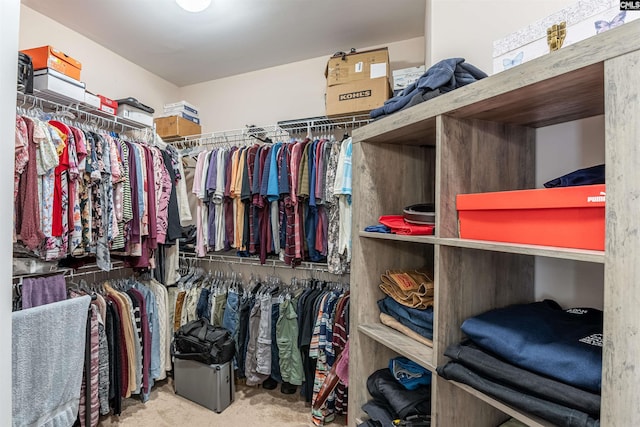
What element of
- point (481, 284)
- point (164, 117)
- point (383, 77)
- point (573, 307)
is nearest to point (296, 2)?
point (383, 77)

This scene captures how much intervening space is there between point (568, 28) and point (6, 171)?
4.61ft

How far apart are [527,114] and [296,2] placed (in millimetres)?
1859

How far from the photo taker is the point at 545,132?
99 centimetres

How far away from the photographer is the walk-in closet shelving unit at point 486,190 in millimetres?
526

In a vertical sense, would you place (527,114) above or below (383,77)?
below

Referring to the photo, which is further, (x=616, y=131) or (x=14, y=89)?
(x=14, y=89)

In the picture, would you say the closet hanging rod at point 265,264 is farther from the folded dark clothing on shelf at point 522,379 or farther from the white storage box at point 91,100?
the folded dark clothing on shelf at point 522,379

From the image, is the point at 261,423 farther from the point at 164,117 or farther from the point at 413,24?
the point at 413,24

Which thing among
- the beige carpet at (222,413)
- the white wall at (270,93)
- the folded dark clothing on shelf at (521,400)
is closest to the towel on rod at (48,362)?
the beige carpet at (222,413)

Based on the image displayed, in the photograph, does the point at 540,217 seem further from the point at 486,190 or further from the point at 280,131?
the point at 280,131

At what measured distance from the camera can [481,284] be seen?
93 cm

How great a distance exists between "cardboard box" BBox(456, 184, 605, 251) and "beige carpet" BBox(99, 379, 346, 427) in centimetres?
192

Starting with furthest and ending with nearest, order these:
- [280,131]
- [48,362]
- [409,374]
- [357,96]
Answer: [280,131] → [357,96] → [48,362] → [409,374]

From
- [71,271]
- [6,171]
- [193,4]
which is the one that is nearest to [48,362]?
[71,271]
